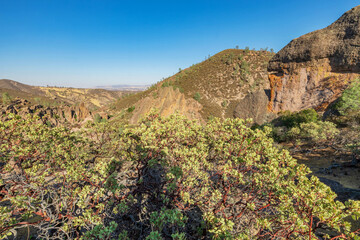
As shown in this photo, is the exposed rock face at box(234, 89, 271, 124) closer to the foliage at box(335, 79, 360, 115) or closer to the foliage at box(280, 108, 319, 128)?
the foliage at box(280, 108, 319, 128)

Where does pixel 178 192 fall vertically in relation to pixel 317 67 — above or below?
below

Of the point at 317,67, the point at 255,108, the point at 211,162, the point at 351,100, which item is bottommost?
the point at 211,162

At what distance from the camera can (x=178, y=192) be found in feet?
19.6

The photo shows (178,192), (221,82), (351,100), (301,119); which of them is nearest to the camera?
(178,192)

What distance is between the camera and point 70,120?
1655 inches

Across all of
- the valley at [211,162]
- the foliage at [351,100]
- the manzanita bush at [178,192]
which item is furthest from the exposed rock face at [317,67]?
the manzanita bush at [178,192]

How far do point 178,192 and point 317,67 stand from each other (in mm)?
37478

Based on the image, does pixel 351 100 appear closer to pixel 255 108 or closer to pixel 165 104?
pixel 255 108

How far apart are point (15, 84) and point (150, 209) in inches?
10955

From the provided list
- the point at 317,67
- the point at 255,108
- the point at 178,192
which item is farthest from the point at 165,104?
the point at 317,67

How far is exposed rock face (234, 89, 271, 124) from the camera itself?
3173 centimetres

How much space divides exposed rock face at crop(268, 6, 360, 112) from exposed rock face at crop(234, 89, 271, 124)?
2.35 m

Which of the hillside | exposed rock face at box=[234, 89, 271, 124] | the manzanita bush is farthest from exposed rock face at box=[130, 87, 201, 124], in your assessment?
the manzanita bush

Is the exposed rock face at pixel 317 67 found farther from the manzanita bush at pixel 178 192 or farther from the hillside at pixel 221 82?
the manzanita bush at pixel 178 192
